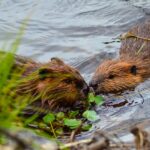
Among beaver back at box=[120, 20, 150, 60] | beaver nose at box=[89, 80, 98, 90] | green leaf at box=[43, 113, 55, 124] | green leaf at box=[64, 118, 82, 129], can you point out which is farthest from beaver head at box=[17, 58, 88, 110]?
beaver back at box=[120, 20, 150, 60]

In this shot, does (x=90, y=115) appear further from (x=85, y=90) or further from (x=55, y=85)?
(x=55, y=85)

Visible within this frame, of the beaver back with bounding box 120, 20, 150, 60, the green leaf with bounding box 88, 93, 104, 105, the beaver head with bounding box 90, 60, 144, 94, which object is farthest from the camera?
the beaver back with bounding box 120, 20, 150, 60

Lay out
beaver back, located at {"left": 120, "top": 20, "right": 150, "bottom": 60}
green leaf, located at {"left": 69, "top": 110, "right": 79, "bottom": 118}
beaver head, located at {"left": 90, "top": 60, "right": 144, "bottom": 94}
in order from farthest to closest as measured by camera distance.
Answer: beaver back, located at {"left": 120, "top": 20, "right": 150, "bottom": 60} < beaver head, located at {"left": 90, "top": 60, "right": 144, "bottom": 94} < green leaf, located at {"left": 69, "top": 110, "right": 79, "bottom": 118}

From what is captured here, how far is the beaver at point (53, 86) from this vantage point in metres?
4.25

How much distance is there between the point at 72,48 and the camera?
6848 millimetres

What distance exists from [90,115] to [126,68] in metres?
1.29

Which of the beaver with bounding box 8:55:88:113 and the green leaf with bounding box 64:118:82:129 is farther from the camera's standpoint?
the beaver with bounding box 8:55:88:113

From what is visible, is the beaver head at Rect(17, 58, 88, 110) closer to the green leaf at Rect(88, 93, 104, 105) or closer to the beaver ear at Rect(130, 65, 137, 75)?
the green leaf at Rect(88, 93, 104, 105)

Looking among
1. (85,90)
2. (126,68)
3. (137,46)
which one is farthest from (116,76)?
(85,90)

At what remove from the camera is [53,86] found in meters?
4.37

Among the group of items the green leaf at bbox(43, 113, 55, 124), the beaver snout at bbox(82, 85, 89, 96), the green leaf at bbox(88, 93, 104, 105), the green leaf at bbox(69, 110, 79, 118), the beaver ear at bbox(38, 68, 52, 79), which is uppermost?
the beaver ear at bbox(38, 68, 52, 79)

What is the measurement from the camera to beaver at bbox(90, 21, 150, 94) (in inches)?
215

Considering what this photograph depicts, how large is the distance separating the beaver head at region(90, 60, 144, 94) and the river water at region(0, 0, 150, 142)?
300mm

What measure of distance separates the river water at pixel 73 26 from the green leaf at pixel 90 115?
126 centimetres
